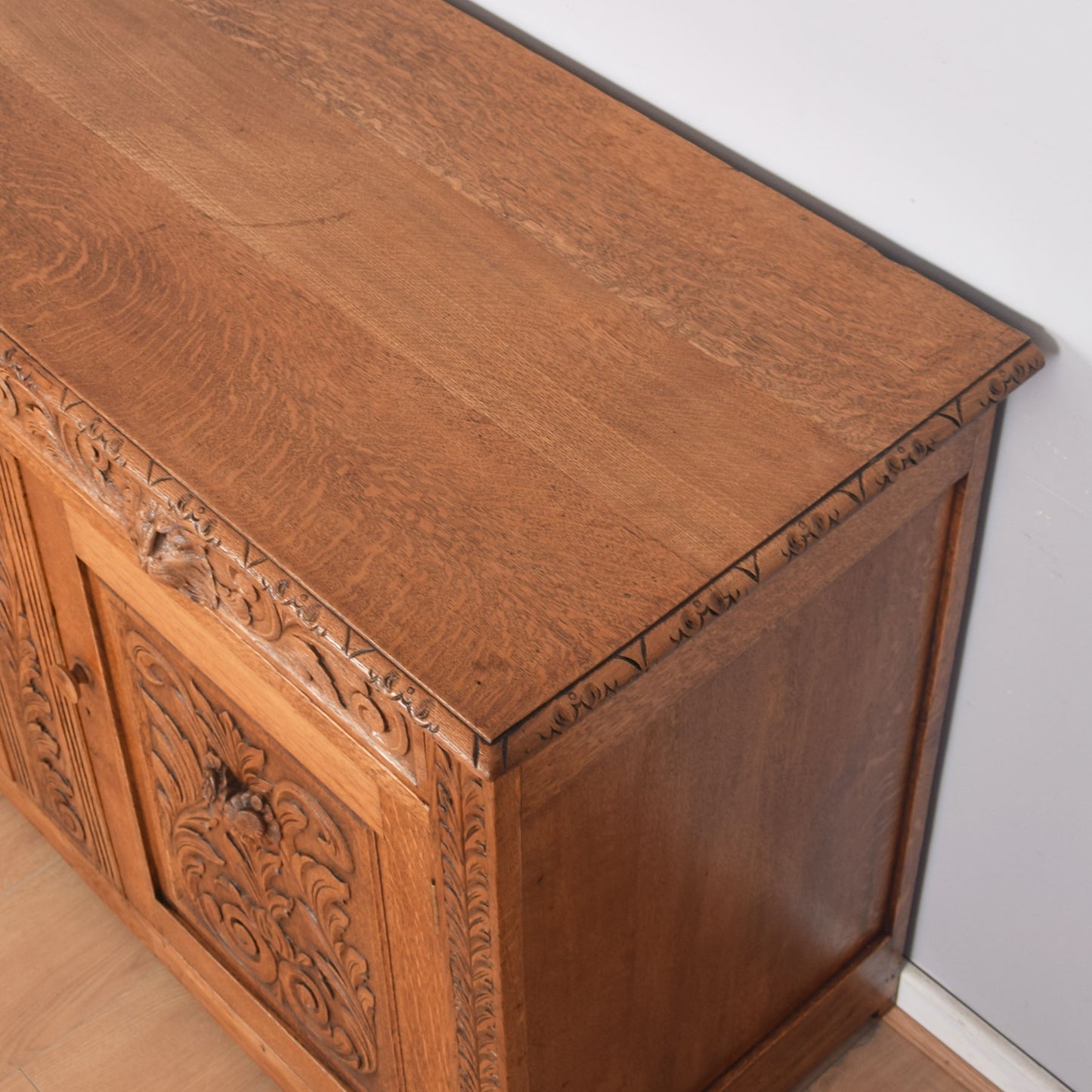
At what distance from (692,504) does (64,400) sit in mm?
441

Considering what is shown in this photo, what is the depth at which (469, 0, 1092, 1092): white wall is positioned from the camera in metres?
1.04

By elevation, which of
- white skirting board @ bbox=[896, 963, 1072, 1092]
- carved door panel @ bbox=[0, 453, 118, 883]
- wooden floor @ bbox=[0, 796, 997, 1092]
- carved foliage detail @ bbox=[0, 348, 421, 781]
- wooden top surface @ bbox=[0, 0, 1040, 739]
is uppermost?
wooden top surface @ bbox=[0, 0, 1040, 739]

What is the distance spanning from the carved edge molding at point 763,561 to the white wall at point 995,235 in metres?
0.08

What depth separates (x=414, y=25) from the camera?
1.39 metres

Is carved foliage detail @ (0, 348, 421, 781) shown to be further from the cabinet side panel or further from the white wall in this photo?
the white wall

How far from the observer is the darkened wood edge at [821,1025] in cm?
142

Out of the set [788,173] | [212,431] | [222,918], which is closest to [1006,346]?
[788,173]

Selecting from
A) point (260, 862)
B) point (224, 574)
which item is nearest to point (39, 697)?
point (260, 862)

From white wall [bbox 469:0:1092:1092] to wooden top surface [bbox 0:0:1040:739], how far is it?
4cm

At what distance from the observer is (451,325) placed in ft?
3.59

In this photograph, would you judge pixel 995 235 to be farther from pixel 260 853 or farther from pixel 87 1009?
pixel 87 1009

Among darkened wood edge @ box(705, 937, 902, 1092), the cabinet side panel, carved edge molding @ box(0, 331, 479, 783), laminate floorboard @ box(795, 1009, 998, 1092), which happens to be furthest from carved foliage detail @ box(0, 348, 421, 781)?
laminate floorboard @ box(795, 1009, 998, 1092)

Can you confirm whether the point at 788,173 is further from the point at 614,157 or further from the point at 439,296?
the point at 439,296

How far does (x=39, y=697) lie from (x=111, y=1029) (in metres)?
0.39
